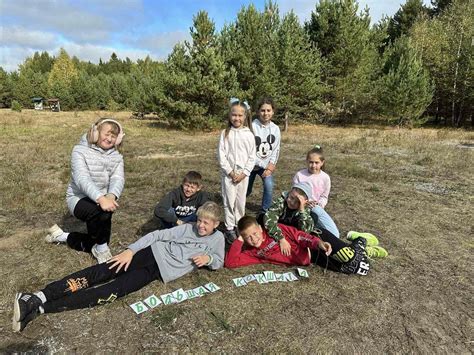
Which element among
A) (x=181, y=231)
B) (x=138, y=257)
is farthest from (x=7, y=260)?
(x=181, y=231)


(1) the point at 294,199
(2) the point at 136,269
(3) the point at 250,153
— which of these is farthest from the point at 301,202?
(2) the point at 136,269

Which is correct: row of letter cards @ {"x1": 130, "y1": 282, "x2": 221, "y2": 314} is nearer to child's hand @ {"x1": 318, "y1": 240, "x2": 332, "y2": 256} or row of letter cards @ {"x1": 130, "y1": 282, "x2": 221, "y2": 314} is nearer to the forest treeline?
child's hand @ {"x1": 318, "y1": 240, "x2": 332, "y2": 256}

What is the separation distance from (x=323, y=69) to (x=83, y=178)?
23.5 meters

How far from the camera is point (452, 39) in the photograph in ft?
88.5

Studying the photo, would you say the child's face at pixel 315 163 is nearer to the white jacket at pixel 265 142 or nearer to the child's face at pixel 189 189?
the white jacket at pixel 265 142

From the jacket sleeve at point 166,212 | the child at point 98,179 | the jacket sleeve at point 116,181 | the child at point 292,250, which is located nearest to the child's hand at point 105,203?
the child at point 98,179

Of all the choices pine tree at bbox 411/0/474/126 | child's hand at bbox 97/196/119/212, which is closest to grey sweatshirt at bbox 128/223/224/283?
child's hand at bbox 97/196/119/212

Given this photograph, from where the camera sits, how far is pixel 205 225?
11.4ft

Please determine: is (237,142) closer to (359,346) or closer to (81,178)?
(81,178)

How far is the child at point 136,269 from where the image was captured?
9.01ft

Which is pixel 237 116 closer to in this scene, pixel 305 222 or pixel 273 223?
pixel 273 223

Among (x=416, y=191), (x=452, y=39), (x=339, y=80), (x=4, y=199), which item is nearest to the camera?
(x=4, y=199)

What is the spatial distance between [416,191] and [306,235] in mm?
4498

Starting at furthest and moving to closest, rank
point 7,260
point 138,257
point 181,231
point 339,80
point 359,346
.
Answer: point 339,80 → point 7,260 → point 181,231 → point 138,257 → point 359,346
